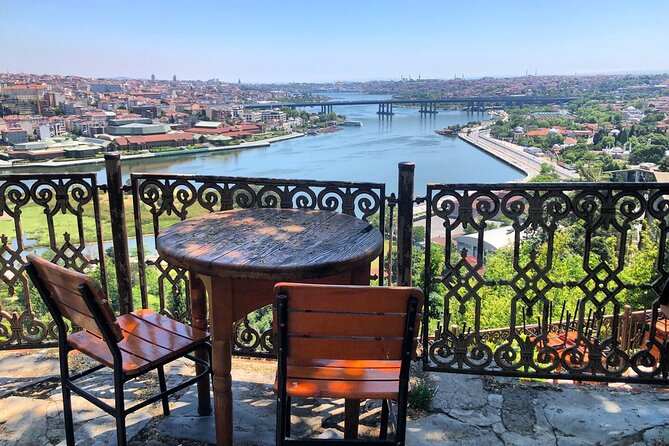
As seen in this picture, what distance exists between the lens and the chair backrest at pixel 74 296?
1.49 m

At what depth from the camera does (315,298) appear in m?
1.34

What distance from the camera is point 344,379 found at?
1.57m

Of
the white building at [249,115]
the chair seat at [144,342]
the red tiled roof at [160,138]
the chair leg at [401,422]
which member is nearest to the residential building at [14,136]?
the red tiled roof at [160,138]

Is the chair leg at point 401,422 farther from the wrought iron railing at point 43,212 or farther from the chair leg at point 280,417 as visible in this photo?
the wrought iron railing at point 43,212

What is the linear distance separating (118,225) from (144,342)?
1062mm

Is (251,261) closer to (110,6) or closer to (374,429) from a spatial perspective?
(374,429)

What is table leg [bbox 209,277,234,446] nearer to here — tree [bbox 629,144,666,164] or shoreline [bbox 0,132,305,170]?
shoreline [bbox 0,132,305,170]

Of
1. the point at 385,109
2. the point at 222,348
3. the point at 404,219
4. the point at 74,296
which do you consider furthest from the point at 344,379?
the point at 385,109

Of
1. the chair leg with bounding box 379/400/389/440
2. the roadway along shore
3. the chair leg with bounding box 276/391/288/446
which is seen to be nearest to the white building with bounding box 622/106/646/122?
the roadway along shore

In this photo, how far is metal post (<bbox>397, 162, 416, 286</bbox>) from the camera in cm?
248

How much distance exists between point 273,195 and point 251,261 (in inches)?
40.7

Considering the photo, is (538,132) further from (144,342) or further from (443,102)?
(144,342)

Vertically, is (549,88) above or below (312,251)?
above

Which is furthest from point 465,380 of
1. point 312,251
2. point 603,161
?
point 603,161
